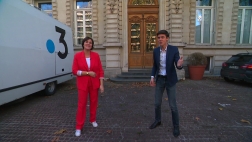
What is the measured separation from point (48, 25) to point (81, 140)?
4.30m

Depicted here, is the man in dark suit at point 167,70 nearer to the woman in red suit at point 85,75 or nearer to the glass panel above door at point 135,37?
the woman in red suit at point 85,75

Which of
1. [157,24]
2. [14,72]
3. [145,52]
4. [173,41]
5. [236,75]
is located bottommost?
[236,75]

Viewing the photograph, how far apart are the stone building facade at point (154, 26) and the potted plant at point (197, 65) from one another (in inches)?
28.2

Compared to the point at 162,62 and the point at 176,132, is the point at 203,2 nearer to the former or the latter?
the point at 162,62

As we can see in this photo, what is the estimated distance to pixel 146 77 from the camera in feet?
26.7

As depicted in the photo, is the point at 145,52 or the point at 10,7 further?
the point at 145,52

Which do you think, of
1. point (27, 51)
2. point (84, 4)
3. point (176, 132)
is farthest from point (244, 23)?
point (27, 51)

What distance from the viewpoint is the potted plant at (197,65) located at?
27.7ft

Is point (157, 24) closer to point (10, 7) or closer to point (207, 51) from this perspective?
point (207, 51)

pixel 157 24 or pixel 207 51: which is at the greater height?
pixel 157 24

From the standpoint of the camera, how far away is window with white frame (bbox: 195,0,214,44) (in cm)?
974

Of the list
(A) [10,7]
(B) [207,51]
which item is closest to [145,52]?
(B) [207,51]

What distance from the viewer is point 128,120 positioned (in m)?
3.46

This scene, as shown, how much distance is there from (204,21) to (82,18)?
8.67m
